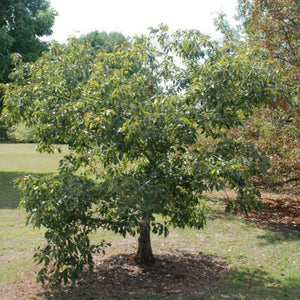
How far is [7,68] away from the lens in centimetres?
1625

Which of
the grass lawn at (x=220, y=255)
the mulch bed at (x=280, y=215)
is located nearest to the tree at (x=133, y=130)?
the grass lawn at (x=220, y=255)

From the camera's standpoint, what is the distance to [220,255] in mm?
7820

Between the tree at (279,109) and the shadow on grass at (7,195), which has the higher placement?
the tree at (279,109)

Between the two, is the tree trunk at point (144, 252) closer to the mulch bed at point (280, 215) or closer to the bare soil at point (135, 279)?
the bare soil at point (135, 279)

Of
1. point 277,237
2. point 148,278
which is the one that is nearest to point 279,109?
point 277,237

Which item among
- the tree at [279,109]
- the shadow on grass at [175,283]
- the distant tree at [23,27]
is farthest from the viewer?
the distant tree at [23,27]

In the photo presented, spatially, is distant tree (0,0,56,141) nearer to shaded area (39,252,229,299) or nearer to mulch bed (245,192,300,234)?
mulch bed (245,192,300,234)

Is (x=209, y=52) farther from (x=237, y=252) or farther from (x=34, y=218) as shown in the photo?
(x=237, y=252)

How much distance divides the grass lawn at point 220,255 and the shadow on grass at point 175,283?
0.01m

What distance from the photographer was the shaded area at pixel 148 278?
5750 mm

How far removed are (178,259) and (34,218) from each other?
3.48 m

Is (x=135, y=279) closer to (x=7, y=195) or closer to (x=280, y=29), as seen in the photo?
(x=280, y=29)

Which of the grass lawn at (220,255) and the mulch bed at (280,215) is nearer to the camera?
the grass lawn at (220,255)

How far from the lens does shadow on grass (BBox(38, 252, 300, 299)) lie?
570 centimetres
